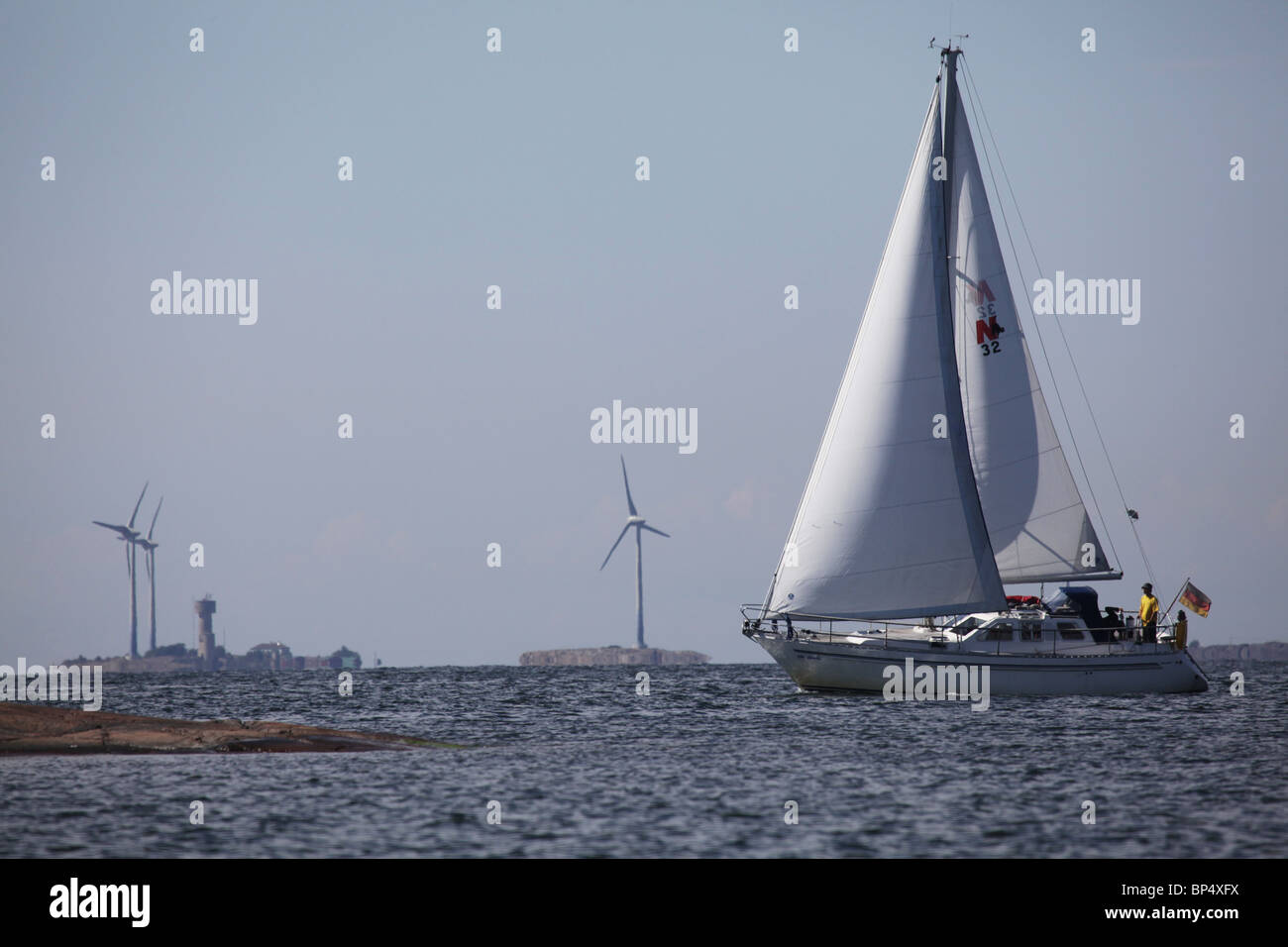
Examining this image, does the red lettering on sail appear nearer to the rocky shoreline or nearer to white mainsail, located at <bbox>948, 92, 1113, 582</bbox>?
white mainsail, located at <bbox>948, 92, 1113, 582</bbox>

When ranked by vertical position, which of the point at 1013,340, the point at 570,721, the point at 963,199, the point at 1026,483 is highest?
the point at 963,199

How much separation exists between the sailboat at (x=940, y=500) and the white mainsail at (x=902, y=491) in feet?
0.18

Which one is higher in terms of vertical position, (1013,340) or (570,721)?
(1013,340)

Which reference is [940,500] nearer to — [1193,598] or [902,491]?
[902,491]

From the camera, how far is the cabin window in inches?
2271

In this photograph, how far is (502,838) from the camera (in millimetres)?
25438

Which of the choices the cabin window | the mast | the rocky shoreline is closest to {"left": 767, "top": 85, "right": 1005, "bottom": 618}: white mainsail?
the mast

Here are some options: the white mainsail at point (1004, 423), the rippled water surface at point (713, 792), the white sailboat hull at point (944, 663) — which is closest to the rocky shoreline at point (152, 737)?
the rippled water surface at point (713, 792)

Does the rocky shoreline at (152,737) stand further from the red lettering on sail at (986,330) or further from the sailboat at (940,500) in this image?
the red lettering on sail at (986,330)

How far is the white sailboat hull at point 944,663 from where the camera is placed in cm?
5681

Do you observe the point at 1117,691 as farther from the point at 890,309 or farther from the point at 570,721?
the point at 570,721

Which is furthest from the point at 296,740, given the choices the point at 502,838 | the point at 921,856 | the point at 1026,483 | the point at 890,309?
the point at 1026,483

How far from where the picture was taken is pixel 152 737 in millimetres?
38875
